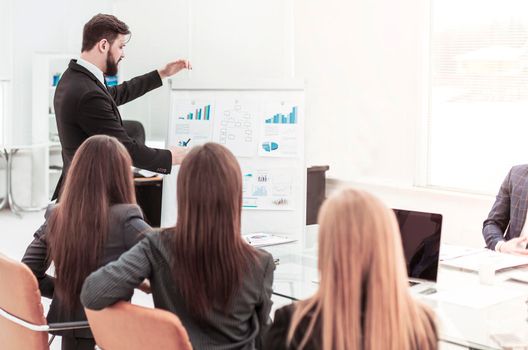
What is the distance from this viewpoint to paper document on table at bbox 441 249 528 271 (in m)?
2.95

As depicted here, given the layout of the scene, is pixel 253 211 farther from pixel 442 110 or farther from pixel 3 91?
pixel 3 91

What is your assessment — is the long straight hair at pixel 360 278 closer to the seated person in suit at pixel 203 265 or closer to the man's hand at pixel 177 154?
the seated person in suit at pixel 203 265

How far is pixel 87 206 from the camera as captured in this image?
7.84ft

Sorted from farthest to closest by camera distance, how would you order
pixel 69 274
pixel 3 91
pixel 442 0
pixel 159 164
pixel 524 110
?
pixel 3 91, pixel 442 0, pixel 524 110, pixel 159 164, pixel 69 274

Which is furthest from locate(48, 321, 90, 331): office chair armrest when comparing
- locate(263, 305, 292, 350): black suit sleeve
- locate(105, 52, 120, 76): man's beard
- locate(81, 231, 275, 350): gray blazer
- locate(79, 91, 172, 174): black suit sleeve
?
locate(105, 52, 120, 76): man's beard

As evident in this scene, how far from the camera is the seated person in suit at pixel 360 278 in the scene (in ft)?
5.02

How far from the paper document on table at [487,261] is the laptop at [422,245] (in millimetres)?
249

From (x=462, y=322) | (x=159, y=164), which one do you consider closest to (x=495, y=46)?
(x=159, y=164)

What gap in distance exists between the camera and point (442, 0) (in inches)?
215

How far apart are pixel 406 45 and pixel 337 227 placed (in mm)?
4410

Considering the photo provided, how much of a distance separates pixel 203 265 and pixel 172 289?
14cm

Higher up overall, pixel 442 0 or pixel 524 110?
pixel 442 0

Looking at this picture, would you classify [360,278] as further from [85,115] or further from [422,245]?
[85,115]

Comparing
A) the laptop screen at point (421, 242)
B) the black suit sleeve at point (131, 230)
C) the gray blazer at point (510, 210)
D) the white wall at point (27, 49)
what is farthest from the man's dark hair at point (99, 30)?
the white wall at point (27, 49)
